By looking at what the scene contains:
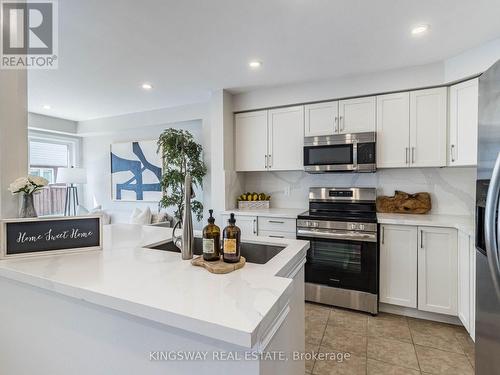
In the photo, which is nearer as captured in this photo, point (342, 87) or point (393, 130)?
point (393, 130)

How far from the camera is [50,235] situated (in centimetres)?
129

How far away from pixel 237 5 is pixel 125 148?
12.4ft

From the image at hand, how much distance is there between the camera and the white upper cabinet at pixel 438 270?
235 centimetres

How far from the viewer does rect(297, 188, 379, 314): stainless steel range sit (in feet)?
8.48

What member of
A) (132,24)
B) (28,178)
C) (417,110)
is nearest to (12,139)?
(28,178)

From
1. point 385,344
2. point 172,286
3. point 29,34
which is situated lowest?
point 385,344

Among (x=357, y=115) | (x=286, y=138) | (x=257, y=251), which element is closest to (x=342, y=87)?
(x=357, y=115)

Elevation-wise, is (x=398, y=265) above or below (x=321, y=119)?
below

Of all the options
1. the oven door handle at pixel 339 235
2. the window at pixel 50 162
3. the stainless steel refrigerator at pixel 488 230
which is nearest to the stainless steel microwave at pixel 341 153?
the oven door handle at pixel 339 235

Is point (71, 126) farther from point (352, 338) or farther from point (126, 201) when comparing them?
point (352, 338)

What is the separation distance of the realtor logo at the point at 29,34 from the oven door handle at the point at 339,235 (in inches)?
104

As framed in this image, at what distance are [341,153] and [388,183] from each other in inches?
28.8

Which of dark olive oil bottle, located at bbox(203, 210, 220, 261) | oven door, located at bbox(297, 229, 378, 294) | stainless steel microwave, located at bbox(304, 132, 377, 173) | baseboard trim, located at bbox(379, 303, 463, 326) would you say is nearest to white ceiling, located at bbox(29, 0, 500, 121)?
stainless steel microwave, located at bbox(304, 132, 377, 173)

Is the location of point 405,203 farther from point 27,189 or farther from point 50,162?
point 50,162
